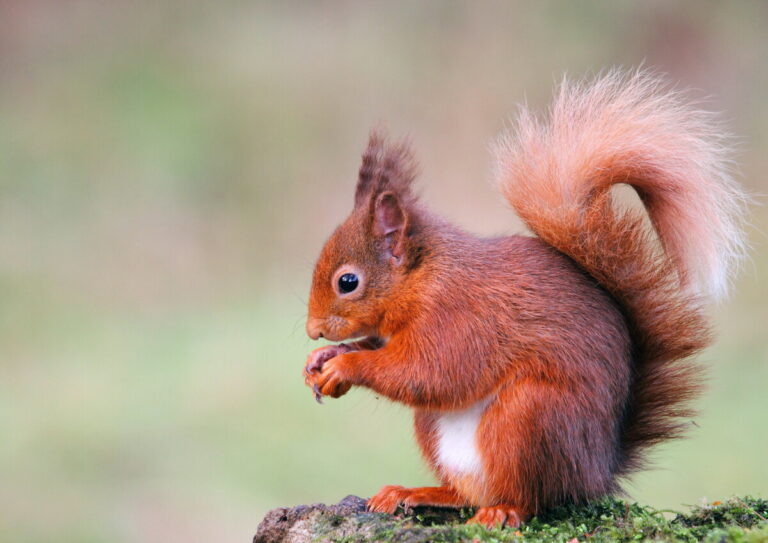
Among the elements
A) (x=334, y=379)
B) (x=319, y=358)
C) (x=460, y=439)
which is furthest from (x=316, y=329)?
(x=460, y=439)

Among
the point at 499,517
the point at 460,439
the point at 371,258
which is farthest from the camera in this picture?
the point at 371,258

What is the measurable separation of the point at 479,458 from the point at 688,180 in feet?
2.54

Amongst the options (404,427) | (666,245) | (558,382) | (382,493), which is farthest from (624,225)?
(404,427)

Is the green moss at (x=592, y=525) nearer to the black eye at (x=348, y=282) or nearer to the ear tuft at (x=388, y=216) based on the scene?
the black eye at (x=348, y=282)

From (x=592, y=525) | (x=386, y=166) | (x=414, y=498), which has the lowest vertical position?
(x=592, y=525)

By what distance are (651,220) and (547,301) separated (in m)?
0.33

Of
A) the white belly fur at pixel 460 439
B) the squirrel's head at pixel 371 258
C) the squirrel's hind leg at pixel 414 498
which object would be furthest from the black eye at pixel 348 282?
the squirrel's hind leg at pixel 414 498

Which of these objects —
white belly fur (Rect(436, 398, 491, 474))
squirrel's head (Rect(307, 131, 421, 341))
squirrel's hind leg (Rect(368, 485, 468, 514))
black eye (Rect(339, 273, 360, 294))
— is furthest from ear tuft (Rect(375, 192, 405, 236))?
squirrel's hind leg (Rect(368, 485, 468, 514))

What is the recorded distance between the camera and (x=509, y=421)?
1.96 m

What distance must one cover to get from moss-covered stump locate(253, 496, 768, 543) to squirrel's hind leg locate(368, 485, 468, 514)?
0.02 meters

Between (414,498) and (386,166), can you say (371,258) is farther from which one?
(414,498)

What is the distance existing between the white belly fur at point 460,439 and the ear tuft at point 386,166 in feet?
1.73

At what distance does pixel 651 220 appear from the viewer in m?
2.18

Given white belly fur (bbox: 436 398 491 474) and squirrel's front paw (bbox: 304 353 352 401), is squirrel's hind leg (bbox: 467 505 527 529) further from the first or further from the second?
squirrel's front paw (bbox: 304 353 352 401)
